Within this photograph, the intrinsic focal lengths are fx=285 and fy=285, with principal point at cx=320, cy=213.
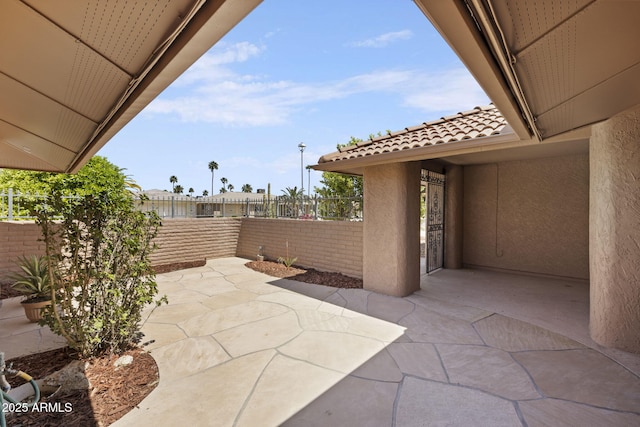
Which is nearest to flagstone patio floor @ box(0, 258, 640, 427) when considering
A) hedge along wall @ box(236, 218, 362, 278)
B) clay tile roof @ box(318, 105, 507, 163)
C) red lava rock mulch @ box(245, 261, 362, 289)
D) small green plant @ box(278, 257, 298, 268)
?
red lava rock mulch @ box(245, 261, 362, 289)

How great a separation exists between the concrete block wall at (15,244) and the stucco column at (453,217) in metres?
10.6

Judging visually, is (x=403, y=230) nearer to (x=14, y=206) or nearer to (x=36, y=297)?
(x=36, y=297)

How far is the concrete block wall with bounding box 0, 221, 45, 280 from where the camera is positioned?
6.70 metres

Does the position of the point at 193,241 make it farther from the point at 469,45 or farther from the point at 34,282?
the point at 469,45

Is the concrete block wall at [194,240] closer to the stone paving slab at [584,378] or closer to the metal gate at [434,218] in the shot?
the metal gate at [434,218]

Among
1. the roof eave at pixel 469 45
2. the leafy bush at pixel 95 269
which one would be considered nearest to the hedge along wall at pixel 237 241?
the leafy bush at pixel 95 269

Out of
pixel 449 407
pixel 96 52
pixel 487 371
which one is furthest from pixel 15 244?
pixel 487 371

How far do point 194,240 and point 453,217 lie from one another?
853 centimetres

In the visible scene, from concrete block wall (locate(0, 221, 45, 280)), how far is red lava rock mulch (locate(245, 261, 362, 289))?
5.29 m

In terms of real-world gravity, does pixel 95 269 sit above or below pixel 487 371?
above

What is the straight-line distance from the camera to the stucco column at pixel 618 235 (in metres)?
3.55

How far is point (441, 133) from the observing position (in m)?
5.54

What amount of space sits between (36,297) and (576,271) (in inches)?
450

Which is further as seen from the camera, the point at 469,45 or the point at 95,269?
the point at 95,269
